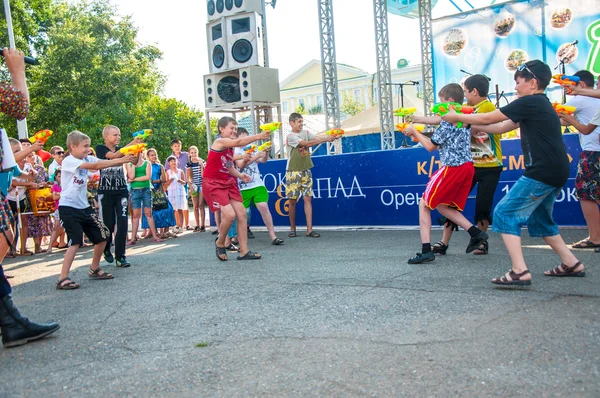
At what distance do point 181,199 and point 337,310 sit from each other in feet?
29.2

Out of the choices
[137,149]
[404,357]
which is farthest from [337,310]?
[137,149]

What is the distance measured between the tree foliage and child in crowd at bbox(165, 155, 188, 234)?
15.8 metres

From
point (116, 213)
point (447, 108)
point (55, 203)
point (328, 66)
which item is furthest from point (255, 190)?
point (328, 66)

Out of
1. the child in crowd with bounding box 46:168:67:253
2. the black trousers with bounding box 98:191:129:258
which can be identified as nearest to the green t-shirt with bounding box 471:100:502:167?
the black trousers with bounding box 98:191:129:258

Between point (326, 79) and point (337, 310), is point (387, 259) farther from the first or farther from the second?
point (326, 79)

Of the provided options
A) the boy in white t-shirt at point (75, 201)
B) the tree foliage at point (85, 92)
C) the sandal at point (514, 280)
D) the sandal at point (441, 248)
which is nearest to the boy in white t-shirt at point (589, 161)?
the sandal at point (441, 248)

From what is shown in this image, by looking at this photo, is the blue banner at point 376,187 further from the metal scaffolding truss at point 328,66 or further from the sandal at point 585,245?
the metal scaffolding truss at point 328,66

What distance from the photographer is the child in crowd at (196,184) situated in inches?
488

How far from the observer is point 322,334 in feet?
12.3

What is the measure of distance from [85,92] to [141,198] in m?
23.2

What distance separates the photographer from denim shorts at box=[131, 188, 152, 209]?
36.1 ft

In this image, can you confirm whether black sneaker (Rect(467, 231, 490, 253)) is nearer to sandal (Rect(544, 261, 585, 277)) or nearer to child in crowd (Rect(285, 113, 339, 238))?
sandal (Rect(544, 261, 585, 277))

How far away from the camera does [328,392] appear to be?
9.12 ft

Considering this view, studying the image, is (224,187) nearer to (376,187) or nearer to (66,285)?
(66,285)
